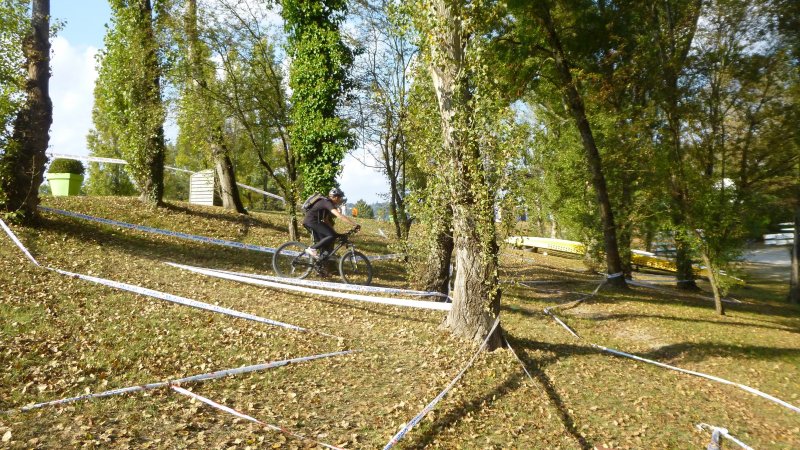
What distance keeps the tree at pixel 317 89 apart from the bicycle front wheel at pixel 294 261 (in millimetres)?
1941

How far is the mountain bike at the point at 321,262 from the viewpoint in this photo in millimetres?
10883

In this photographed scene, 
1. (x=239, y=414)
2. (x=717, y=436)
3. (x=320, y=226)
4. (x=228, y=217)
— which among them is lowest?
(x=717, y=436)

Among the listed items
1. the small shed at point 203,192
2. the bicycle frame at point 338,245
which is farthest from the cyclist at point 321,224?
the small shed at point 203,192

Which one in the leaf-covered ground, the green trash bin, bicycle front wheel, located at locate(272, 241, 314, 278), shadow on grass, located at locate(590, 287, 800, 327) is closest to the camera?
the leaf-covered ground

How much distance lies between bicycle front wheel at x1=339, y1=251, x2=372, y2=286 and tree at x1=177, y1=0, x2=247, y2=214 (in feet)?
18.3

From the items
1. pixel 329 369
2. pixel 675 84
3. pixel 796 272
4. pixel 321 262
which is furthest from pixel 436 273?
pixel 796 272

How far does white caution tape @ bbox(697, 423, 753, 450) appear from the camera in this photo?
19.6ft

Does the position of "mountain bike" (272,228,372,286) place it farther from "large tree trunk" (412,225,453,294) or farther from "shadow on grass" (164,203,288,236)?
"shadow on grass" (164,203,288,236)

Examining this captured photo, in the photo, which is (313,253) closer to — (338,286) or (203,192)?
(338,286)

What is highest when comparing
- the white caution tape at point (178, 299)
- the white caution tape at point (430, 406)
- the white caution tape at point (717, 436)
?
the white caution tape at point (178, 299)

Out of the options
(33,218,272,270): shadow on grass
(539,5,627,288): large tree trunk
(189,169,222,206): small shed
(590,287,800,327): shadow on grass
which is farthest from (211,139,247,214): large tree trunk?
(590,287,800,327): shadow on grass

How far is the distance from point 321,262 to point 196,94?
6.26m

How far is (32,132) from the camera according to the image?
1059 cm

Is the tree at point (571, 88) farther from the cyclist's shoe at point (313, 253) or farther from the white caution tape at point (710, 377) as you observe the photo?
the cyclist's shoe at point (313, 253)
